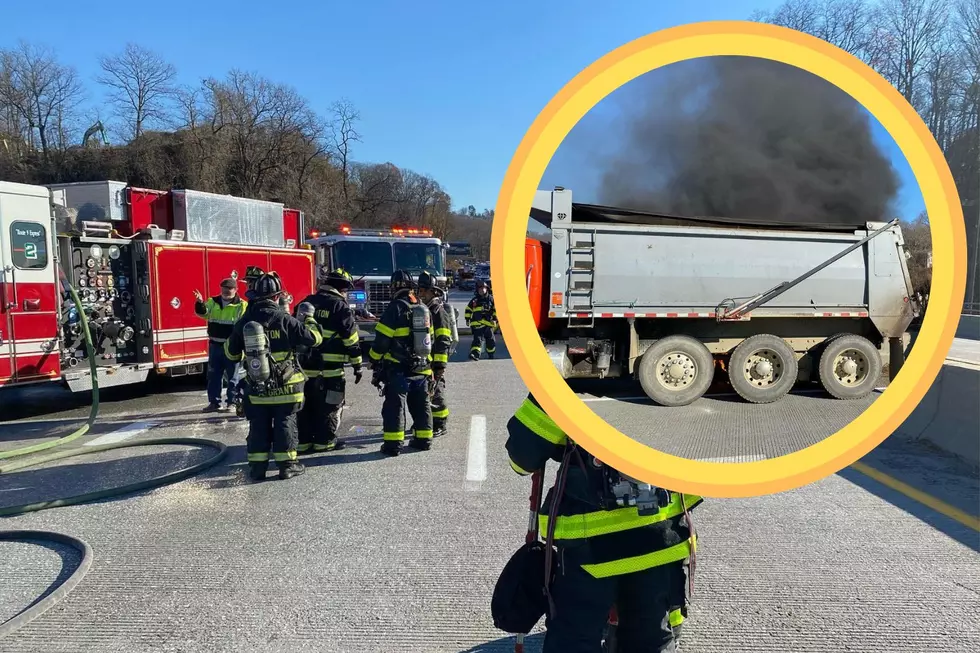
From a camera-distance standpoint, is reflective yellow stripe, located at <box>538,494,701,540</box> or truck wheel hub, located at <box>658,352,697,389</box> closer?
truck wheel hub, located at <box>658,352,697,389</box>

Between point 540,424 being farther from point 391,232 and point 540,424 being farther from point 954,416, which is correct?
point 391,232

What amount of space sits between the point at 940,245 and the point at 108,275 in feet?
31.9

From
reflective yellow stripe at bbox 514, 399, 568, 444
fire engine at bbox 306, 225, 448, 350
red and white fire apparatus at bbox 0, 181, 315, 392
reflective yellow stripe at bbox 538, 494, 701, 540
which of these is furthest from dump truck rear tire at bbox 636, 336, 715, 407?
fire engine at bbox 306, 225, 448, 350

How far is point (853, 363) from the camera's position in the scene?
1213mm

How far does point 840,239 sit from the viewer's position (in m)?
1.18

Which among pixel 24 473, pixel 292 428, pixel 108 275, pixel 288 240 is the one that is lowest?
pixel 24 473

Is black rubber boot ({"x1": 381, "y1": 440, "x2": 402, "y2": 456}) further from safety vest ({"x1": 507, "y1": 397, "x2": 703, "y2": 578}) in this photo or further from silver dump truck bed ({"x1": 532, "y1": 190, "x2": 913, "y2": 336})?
silver dump truck bed ({"x1": 532, "y1": 190, "x2": 913, "y2": 336})

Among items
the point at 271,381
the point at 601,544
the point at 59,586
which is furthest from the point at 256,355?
the point at 601,544

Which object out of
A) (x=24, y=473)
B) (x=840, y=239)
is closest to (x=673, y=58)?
(x=840, y=239)

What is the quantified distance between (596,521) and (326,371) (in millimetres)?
4569

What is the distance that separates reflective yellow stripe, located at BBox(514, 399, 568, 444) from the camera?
1972 mm

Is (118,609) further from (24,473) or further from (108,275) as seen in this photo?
(108,275)

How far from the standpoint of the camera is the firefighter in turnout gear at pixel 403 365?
596 cm

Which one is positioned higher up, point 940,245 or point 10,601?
point 940,245
